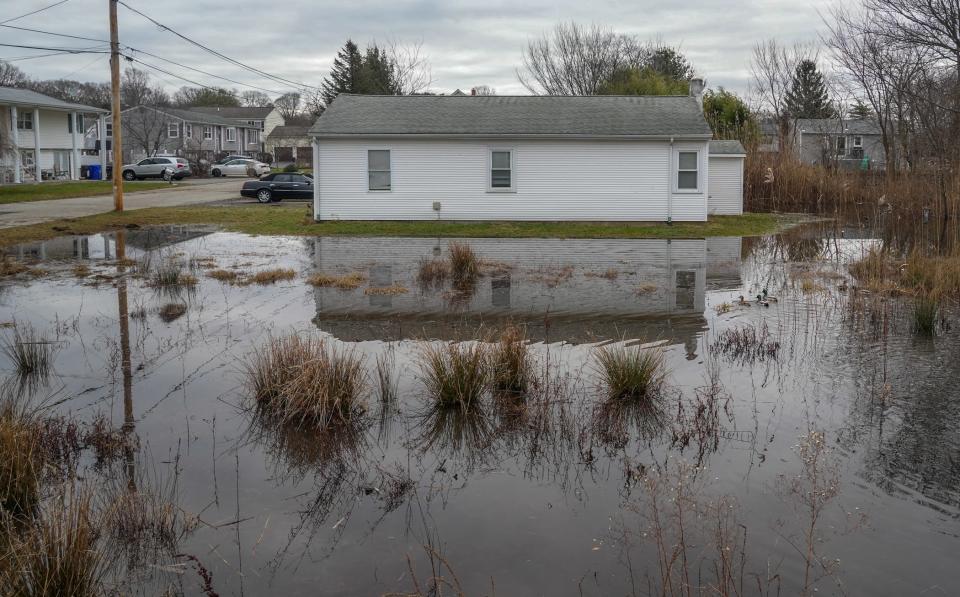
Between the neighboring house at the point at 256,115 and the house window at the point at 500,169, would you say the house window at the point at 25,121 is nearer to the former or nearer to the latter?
the house window at the point at 500,169

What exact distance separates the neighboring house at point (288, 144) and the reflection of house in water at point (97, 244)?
6277cm

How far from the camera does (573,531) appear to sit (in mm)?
6527

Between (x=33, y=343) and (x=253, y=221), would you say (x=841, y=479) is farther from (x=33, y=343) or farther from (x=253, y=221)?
(x=253, y=221)

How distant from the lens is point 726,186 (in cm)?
3347

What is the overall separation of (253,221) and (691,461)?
79.4 ft

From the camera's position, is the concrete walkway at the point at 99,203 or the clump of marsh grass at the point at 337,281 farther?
the concrete walkway at the point at 99,203

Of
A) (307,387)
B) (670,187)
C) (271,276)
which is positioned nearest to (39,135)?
(670,187)

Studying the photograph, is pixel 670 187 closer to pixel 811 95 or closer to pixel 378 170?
pixel 378 170

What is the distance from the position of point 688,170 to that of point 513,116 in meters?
5.71

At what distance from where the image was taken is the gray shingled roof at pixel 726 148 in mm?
32969

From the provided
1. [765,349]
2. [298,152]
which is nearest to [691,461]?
[765,349]

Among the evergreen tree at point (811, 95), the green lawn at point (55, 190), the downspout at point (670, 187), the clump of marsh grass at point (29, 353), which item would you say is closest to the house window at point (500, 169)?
the downspout at point (670, 187)

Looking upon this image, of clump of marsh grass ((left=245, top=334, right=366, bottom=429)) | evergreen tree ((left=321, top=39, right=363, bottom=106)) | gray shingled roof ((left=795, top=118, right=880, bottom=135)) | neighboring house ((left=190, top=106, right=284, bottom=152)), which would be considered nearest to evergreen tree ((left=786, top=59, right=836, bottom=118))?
gray shingled roof ((left=795, top=118, right=880, bottom=135))

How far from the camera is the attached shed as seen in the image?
3309 cm
